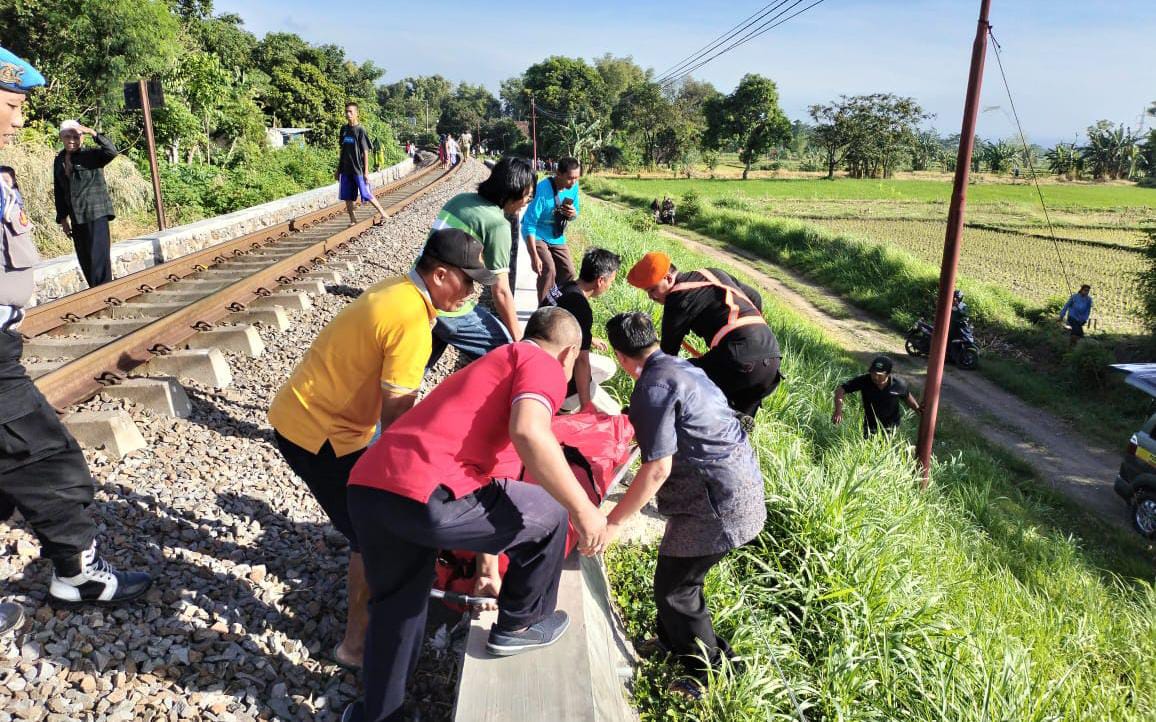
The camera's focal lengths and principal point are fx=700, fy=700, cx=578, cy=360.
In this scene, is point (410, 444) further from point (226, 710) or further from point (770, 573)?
point (770, 573)

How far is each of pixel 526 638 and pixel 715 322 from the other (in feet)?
7.98

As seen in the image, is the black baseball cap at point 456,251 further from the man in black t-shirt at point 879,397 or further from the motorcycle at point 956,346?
the motorcycle at point 956,346

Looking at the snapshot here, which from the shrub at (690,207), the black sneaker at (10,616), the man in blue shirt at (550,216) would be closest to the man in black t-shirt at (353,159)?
the man in blue shirt at (550,216)

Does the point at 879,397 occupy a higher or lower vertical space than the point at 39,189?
lower

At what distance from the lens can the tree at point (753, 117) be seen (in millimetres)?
62156

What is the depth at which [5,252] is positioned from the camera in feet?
8.49

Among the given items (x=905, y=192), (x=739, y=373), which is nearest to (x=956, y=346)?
(x=739, y=373)

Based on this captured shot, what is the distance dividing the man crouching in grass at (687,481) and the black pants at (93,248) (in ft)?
20.2

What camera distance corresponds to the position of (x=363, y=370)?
257 centimetres

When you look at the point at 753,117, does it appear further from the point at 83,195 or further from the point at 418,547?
the point at 418,547

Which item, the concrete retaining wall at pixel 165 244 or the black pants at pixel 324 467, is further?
the concrete retaining wall at pixel 165 244

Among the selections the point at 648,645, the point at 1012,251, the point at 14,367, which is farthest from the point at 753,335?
the point at 1012,251

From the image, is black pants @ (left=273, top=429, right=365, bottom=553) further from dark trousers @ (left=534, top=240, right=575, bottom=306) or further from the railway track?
dark trousers @ (left=534, top=240, right=575, bottom=306)

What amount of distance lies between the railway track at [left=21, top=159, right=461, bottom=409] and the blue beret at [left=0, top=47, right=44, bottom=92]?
6.99ft
